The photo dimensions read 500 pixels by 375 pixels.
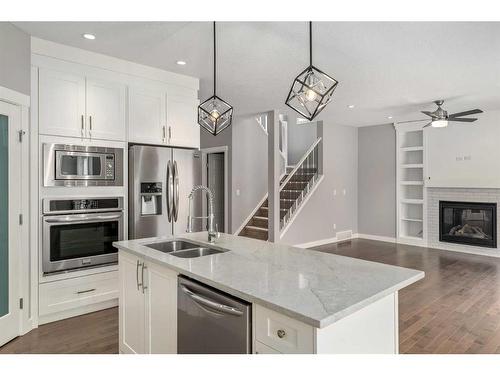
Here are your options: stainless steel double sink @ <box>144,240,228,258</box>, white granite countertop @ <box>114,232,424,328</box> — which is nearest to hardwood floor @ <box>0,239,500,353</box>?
stainless steel double sink @ <box>144,240,228,258</box>

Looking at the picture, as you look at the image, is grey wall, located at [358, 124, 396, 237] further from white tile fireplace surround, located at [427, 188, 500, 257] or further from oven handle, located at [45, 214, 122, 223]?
oven handle, located at [45, 214, 122, 223]

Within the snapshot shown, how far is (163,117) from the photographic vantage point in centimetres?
392

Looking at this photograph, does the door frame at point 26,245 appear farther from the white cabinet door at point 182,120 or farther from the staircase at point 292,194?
the staircase at point 292,194

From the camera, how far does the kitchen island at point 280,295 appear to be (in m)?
1.31

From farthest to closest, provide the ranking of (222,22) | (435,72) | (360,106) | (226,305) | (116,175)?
(360,106)
(435,72)
(116,175)
(222,22)
(226,305)

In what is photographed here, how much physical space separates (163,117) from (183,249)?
1.86 meters

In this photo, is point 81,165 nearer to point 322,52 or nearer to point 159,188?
point 159,188

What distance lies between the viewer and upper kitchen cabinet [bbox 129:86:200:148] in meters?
3.70

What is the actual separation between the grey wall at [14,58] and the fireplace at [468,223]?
23.5ft

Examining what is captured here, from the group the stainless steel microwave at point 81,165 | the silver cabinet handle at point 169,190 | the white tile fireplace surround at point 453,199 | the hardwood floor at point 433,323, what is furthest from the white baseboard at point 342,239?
the stainless steel microwave at point 81,165

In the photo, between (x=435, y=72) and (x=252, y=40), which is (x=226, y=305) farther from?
(x=435, y=72)
